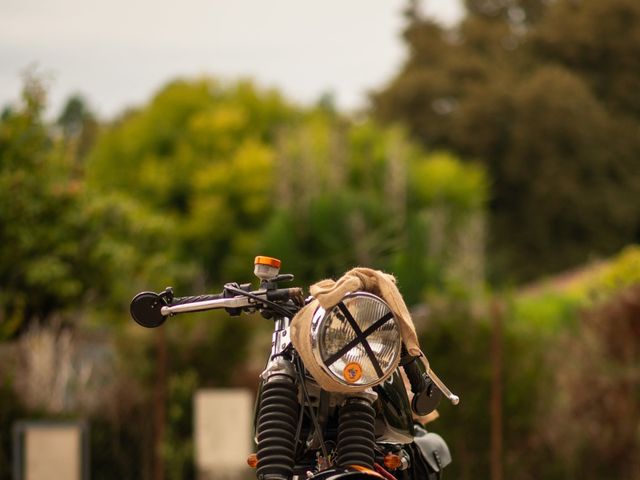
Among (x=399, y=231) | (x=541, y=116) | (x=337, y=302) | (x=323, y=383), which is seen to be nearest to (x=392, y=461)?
(x=323, y=383)

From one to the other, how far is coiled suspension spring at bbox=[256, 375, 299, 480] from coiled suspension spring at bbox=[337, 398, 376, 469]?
0.13 meters

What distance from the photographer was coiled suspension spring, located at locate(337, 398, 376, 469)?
3.74 metres

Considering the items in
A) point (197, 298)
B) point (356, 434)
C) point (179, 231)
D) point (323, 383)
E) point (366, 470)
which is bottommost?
point (366, 470)

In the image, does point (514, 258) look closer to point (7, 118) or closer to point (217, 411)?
point (7, 118)

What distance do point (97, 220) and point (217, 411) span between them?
7.51 m

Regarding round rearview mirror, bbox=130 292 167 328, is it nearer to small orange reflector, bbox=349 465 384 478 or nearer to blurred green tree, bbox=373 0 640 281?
small orange reflector, bbox=349 465 384 478

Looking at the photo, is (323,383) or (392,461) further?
(392,461)

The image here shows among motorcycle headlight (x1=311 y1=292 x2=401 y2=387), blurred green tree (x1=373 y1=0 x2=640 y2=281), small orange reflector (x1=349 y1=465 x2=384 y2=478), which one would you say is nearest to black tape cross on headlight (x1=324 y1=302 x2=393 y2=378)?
motorcycle headlight (x1=311 y1=292 x2=401 y2=387)

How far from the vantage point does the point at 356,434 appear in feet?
12.4

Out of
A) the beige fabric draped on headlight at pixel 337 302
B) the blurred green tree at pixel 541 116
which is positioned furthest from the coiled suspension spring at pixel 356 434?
the blurred green tree at pixel 541 116

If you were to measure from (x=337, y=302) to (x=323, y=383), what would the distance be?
216 mm

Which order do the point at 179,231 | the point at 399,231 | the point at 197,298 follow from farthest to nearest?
the point at 179,231
the point at 399,231
the point at 197,298

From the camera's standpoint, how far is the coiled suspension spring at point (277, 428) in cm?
366

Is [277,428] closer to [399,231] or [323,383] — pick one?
[323,383]
